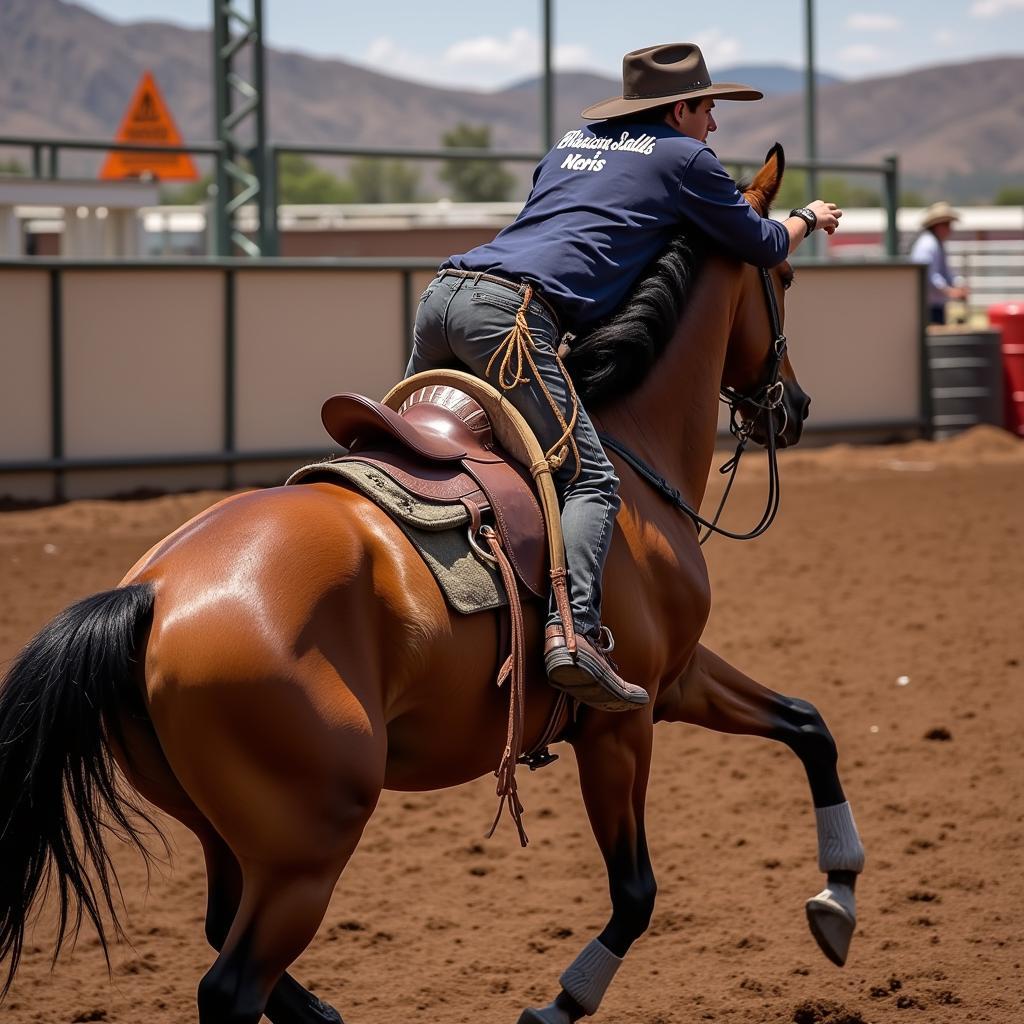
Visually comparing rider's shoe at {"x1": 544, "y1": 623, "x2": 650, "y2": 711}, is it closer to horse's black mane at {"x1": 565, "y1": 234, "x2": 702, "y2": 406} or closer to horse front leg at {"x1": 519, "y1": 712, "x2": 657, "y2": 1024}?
horse front leg at {"x1": 519, "y1": 712, "x2": 657, "y2": 1024}

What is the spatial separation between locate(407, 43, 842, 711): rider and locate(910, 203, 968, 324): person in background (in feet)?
40.7

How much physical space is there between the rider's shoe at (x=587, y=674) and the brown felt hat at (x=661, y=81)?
1484 millimetres

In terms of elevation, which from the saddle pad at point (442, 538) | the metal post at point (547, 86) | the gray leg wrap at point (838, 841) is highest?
the metal post at point (547, 86)

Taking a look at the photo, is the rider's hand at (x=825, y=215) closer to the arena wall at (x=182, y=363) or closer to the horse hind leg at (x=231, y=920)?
the horse hind leg at (x=231, y=920)

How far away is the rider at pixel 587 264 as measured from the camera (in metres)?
3.60

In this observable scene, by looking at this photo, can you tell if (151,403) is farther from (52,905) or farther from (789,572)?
(52,905)

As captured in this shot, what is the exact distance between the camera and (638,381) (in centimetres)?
407

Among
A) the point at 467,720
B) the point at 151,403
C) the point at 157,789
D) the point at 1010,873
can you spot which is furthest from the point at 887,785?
the point at 151,403

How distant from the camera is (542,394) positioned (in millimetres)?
3744

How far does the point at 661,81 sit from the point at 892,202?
A: 12.7 m

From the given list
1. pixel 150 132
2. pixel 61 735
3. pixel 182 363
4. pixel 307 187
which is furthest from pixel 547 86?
pixel 307 187

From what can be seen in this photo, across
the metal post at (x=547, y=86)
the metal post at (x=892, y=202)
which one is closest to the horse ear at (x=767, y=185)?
the metal post at (x=892, y=202)

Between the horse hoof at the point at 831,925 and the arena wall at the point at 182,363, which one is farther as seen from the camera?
the arena wall at the point at 182,363

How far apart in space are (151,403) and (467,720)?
9390mm
